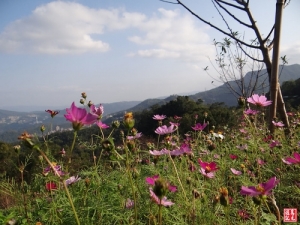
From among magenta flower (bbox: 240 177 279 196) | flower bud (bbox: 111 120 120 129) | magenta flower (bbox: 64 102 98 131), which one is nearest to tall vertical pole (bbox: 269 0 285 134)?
flower bud (bbox: 111 120 120 129)

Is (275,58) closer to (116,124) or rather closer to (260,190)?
(116,124)

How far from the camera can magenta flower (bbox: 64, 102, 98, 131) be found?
602 millimetres

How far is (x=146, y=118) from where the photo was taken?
18.2m

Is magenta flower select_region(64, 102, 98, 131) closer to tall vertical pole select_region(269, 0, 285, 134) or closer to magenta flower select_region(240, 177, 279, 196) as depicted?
magenta flower select_region(240, 177, 279, 196)

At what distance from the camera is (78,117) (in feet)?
2.03

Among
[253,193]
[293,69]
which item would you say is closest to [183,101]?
[253,193]

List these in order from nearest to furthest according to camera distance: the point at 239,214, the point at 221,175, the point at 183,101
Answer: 1. the point at 239,214
2. the point at 221,175
3. the point at 183,101

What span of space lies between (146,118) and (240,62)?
1478 cm

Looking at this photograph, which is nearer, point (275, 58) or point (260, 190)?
point (260, 190)

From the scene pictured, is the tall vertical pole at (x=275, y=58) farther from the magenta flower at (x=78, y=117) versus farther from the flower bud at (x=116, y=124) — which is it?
the magenta flower at (x=78, y=117)

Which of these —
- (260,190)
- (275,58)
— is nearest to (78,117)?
(260,190)

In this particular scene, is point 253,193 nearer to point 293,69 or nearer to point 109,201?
point 109,201

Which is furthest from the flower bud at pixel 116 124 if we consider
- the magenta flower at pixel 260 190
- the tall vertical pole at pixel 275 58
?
the tall vertical pole at pixel 275 58

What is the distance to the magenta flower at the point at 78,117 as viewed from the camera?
602 mm
